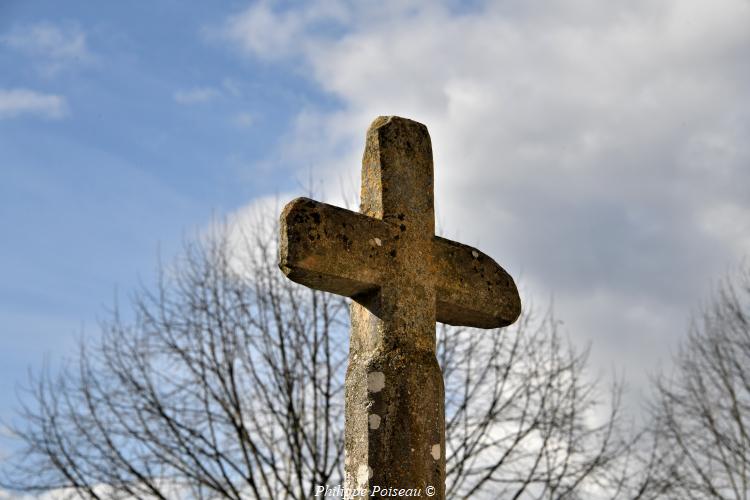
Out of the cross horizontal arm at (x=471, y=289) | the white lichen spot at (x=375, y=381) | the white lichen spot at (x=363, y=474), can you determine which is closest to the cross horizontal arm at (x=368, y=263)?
the cross horizontal arm at (x=471, y=289)

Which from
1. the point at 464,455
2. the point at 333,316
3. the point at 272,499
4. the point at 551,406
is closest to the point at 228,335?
the point at 333,316

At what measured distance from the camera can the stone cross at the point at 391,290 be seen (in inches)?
172

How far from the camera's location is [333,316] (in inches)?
476

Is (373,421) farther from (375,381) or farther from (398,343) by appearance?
(398,343)

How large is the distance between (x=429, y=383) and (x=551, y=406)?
8.44 metres

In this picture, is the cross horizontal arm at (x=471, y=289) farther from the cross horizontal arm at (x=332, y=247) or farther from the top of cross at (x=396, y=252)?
the cross horizontal arm at (x=332, y=247)

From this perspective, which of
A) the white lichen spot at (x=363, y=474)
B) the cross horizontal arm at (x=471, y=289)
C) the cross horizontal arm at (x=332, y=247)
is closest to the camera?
the white lichen spot at (x=363, y=474)

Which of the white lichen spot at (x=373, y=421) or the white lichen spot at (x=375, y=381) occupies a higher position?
the white lichen spot at (x=375, y=381)

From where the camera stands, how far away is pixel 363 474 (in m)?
4.30

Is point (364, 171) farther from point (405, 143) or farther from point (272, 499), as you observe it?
point (272, 499)

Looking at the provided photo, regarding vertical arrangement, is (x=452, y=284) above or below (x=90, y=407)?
below

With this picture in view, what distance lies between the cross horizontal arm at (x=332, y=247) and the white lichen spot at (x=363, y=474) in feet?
3.00

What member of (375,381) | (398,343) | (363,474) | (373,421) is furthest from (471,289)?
(363,474)

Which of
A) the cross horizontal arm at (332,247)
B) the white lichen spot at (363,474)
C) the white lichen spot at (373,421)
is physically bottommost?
the white lichen spot at (363,474)
